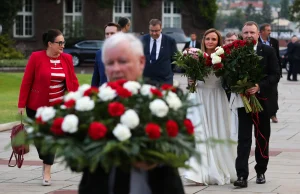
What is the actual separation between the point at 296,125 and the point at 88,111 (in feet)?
44.6

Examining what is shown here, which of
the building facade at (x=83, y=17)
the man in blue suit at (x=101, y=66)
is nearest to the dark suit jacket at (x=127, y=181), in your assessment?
the man in blue suit at (x=101, y=66)

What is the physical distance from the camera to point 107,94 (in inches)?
162

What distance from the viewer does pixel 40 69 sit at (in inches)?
391

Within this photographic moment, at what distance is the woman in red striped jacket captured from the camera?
989 centimetres

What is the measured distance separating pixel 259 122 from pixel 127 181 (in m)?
5.73

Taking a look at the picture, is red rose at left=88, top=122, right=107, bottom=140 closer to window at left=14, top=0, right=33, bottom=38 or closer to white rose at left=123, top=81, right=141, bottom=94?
white rose at left=123, top=81, right=141, bottom=94

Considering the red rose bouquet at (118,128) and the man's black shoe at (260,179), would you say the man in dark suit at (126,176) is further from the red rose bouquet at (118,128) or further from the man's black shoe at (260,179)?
the man's black shoe at (260,179)

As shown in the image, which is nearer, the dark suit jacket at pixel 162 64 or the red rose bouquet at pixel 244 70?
the red rose bouquet at pixel 244 70

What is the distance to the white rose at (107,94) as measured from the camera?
4.11 metres

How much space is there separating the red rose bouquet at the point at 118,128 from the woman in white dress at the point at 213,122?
5.77 metres

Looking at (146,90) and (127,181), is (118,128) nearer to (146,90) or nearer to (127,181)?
(146,90)

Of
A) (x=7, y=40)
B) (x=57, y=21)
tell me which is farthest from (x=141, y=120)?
(x=57, y=21)

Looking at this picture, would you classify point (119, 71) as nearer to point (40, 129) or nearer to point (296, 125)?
point (40, 129)

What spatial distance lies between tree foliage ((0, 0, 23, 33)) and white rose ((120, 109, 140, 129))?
46194mm
